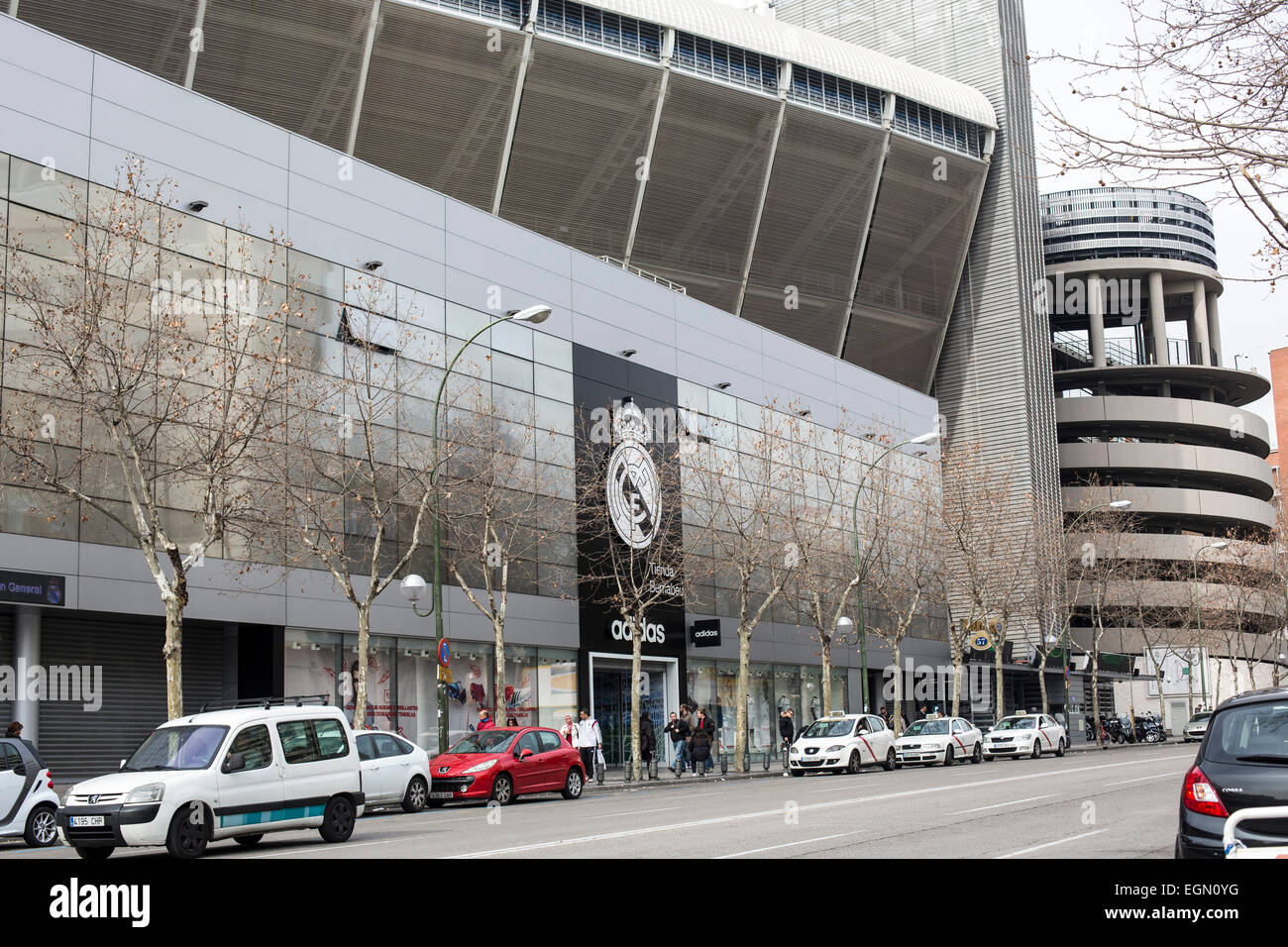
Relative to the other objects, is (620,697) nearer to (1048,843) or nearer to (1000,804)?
(1000,804)

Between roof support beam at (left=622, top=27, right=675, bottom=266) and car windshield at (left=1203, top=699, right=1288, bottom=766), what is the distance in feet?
129

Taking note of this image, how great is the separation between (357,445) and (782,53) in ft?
97.1

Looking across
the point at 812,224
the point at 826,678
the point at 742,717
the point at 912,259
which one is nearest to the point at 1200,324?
the point at 912,259

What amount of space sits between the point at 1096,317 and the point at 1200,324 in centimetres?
816

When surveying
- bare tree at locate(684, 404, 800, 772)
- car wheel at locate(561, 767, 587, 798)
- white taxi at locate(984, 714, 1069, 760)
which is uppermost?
bare tree at locate(684, 404, 800, 772)

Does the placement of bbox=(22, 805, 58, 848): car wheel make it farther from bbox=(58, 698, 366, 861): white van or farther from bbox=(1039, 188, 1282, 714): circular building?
bbox=(1039, 188, 1282, 714): circular building

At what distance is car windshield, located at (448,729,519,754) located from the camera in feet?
80.4

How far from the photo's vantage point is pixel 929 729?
130ft

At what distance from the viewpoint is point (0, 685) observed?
24297mm

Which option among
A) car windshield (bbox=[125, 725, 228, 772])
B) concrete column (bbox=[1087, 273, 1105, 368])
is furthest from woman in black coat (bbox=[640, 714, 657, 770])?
concrete column (bbox=[1087, 273, 1105, 368])

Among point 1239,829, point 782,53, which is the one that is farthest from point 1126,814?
point 782,53
